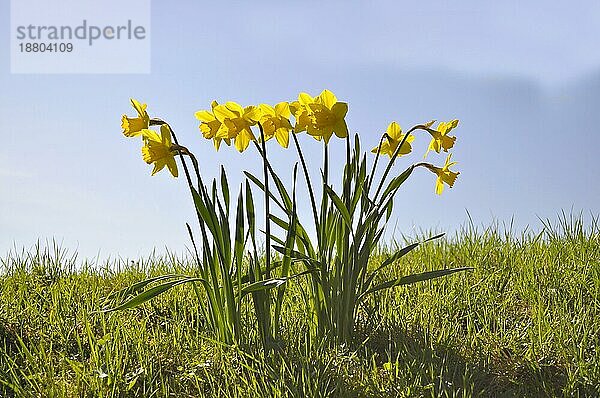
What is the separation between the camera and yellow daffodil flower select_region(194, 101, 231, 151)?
2.61 meters

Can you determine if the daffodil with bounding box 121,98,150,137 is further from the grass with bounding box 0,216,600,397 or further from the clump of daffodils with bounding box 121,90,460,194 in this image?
the grass with bounding box 0,216,600,397

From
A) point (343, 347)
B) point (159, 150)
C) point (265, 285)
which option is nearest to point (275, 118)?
point (159, 150)

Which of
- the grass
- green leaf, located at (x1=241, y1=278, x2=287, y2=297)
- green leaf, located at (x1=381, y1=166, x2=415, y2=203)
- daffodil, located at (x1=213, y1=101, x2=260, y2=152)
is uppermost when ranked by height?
daffodil, located at (x1=213, y1=101, x2=260, y2=152)

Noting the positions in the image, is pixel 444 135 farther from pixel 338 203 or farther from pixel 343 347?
pixel 343 347

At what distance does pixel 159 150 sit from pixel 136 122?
6.0 inches

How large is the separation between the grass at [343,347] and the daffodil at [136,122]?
2.29 ft

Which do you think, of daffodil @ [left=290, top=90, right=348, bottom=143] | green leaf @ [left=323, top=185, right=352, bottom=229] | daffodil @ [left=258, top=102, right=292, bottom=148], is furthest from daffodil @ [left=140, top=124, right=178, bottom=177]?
green leaf @ [left=323, top=185, right=352, bottom=229]

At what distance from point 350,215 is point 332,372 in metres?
0.58

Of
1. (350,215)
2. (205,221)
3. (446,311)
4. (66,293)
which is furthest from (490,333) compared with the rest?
(66,293)

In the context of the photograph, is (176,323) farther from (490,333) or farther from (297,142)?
(490,333)

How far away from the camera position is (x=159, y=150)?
2551 millimetres

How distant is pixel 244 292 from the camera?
8.23ft

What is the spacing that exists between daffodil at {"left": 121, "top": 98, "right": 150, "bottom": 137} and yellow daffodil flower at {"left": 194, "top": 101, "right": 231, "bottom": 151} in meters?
0.19

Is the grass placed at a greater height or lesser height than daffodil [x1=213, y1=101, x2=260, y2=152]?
lesser
